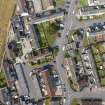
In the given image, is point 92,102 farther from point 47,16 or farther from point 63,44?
point 47,16

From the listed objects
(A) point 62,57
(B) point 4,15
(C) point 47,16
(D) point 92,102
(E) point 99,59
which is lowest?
(D) point 92,102

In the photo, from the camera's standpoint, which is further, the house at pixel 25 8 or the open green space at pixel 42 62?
the open green space at pixel 42 62

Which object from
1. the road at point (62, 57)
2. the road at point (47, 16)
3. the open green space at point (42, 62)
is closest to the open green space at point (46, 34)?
the road at point (47, 16)

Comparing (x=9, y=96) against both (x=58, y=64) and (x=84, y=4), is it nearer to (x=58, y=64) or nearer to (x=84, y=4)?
(x=58, y=64)

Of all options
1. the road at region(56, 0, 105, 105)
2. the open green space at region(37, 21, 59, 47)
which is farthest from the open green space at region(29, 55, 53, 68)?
the open green space at region(37, 21, 59, 47)

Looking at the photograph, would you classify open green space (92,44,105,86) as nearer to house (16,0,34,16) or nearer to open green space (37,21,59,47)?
open green space (37,21,59,47)

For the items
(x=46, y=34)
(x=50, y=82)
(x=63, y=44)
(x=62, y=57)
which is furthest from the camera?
(x=46, y=34)

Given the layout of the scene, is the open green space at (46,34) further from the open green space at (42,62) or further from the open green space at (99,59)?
the open green space at (99,59)

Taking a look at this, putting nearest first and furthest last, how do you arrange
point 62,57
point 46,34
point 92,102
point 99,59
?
point 92,102
point 99,59
point 62,57
point 46,34

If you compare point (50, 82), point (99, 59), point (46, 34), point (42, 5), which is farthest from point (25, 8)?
point (99, 59)
